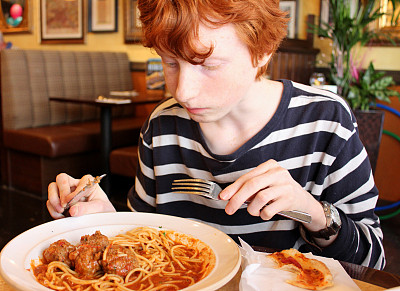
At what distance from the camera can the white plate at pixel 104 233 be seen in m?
0.72

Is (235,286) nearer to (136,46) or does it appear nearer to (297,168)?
(297,168)

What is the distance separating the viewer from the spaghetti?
0.79 meters

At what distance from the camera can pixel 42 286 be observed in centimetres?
71

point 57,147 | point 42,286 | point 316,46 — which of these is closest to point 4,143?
point 57,147

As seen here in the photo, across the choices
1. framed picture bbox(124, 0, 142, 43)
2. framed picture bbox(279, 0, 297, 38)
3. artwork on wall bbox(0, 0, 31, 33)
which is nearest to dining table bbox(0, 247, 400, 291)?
framed picture bbox(279, 0, 297, 38)

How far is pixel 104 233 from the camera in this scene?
0.98 meters

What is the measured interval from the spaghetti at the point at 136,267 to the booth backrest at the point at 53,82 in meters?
3.42

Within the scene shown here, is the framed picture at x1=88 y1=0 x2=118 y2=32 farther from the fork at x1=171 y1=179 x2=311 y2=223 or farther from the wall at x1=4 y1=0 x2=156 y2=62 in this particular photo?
the fork at x1=171 y1=179 x2=311 y2=223

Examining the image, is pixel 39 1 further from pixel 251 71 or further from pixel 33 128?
pixel 251 71

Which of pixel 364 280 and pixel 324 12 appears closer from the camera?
pixel 364 280

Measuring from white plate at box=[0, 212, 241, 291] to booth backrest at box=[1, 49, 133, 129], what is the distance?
3.32 meters

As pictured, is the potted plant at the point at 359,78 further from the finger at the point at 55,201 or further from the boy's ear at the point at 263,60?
the finger at the point at 55,201

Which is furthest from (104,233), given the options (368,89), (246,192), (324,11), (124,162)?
(324,11)

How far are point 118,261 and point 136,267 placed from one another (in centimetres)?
4
